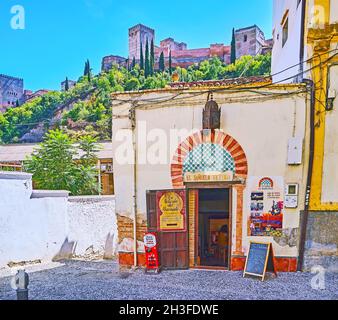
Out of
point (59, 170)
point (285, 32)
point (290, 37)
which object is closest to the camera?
point (290, 37)

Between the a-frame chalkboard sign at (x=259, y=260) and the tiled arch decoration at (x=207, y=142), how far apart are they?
155cm

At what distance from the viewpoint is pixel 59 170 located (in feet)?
41.3

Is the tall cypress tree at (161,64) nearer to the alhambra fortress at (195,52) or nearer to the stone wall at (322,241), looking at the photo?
the alhambra fortress at (195,52)

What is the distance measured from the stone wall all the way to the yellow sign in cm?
282

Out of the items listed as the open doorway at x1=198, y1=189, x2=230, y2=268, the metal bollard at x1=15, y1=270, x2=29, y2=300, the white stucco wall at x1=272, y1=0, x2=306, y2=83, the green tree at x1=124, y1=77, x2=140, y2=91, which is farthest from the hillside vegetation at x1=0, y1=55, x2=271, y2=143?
the metal bollard at x1=15, y1=270, x2=29, y2=300

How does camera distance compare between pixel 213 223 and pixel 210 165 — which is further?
pixel 213 223

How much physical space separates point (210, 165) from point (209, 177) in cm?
28

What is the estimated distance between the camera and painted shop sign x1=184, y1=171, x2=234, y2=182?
599 cm

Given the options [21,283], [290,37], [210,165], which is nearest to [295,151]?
[210,165]

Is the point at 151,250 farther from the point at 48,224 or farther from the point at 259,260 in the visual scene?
the point at 48,224

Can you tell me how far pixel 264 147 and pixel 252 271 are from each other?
2685 millimetres

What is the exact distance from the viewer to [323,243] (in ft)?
18.8

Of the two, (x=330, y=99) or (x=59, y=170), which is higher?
(x=330, y=99)

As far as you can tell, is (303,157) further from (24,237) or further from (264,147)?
(24,237)
